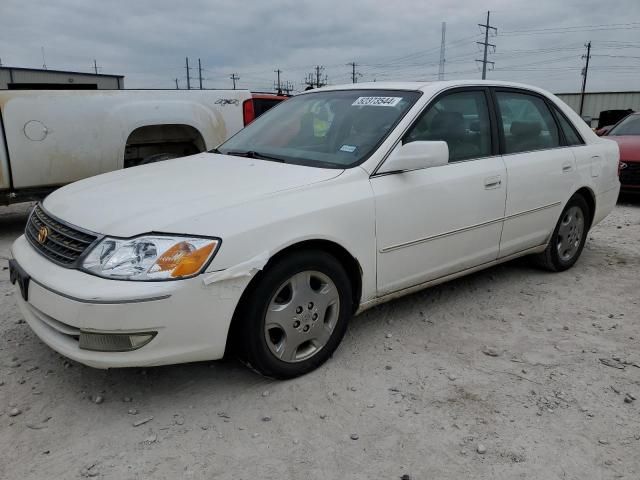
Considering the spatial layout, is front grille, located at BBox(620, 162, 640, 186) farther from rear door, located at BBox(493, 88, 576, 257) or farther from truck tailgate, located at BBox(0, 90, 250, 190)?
truck tailgate, located at BBox(0, 90, 250, 190)

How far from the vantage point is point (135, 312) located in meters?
2.33

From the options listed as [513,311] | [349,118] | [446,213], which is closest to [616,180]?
[513,311]

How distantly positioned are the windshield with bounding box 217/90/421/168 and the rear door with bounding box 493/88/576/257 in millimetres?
956

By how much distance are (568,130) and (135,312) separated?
379cm

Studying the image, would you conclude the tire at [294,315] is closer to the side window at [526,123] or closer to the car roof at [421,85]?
the car roof at [421,85]

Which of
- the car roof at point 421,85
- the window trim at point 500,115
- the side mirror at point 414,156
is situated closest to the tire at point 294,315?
the side mirror at point 414,156

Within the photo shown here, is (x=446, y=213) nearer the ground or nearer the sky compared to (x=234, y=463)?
nearer the sky

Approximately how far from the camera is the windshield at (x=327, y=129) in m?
3.24

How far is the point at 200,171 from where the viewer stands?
331cm

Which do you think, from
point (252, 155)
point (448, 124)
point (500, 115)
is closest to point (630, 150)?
point (500, 115)

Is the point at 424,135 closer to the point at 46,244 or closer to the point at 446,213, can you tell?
the point at 446,213

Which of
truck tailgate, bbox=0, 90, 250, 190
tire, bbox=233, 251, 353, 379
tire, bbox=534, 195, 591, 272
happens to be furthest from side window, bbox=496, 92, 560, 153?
truck tailgate, bbox=0, 90, 250, 190

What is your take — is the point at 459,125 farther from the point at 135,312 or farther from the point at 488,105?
the point at 135,312

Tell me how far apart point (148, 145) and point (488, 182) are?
4564 millimetres
